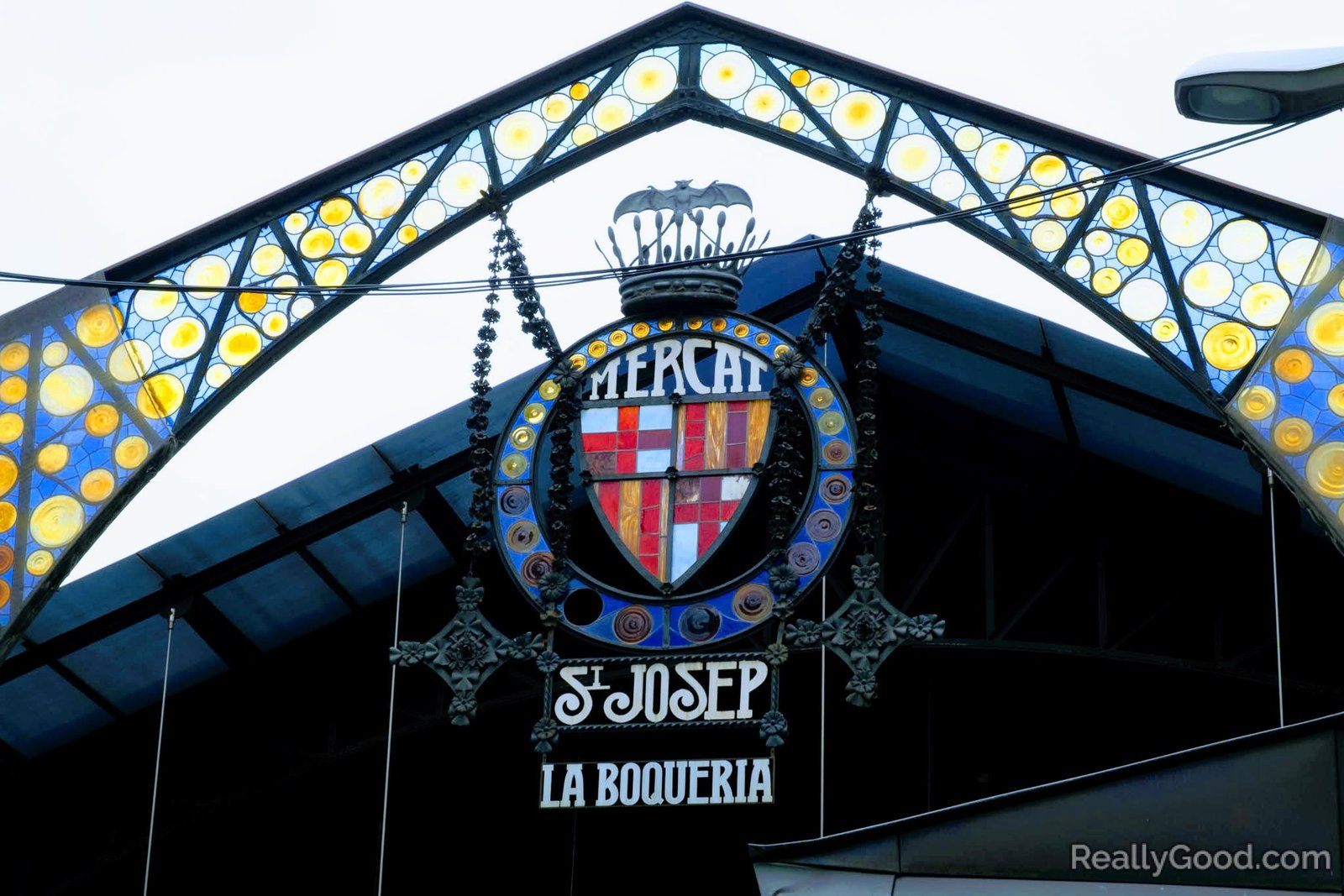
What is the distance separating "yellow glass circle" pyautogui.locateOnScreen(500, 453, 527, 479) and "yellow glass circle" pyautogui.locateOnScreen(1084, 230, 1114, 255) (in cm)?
419

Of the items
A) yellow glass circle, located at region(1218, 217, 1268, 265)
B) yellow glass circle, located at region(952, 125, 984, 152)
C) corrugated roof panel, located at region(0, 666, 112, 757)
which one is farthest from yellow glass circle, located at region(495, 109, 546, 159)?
corrugated roof panel, located at region(0, 666, 112, 757)

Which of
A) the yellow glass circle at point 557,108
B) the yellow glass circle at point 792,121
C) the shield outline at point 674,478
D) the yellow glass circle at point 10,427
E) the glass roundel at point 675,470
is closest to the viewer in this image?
the glass roundel at point 675,470

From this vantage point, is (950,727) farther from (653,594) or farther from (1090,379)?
(653,594)

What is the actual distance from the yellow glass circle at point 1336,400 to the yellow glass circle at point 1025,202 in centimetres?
244

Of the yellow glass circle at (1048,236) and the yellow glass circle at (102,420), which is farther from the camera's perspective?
the yellow glass circle at (102,420)

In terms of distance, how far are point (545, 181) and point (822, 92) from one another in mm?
2165

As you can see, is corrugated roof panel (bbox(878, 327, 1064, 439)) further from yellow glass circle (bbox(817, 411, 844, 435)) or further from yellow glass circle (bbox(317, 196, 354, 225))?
yellow glass circle (bbox(317, 196, 354, 225))

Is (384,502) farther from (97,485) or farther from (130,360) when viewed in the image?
(97,485)

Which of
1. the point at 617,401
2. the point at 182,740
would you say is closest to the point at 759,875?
the point at 617,401

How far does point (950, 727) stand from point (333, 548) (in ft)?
24.8

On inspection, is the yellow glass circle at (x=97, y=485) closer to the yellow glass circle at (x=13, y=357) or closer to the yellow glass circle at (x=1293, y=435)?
the yellow glass circle at (x=13, y=357)

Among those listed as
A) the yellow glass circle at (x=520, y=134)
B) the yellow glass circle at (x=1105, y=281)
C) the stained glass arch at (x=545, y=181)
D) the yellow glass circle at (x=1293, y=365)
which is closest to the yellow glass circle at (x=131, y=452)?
the stained glass arch at (x=545, y=181)

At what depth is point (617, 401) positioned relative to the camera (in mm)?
16188

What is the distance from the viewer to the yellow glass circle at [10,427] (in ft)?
53.9
